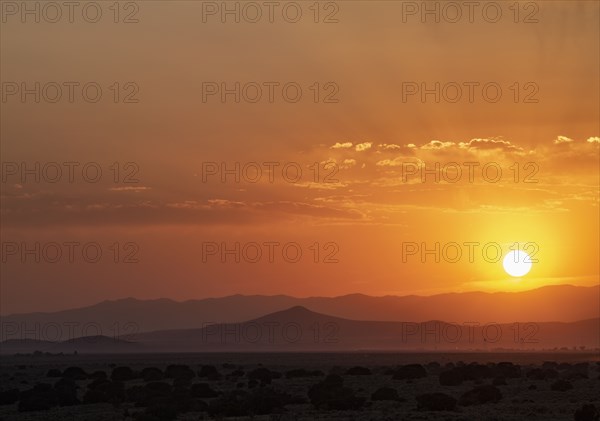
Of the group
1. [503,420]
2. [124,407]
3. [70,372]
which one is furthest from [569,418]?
[70,372]

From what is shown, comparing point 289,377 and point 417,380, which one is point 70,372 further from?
point 417,380

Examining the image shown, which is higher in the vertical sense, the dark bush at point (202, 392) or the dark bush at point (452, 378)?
the dark bush at point (452, 378)

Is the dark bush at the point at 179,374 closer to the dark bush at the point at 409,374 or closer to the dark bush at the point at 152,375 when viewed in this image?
the dark bush at the point at 152,375

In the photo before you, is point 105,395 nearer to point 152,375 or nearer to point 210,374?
point 152,375

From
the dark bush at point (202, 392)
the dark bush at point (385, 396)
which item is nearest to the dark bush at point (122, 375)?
the dark bush at point (202, 392)

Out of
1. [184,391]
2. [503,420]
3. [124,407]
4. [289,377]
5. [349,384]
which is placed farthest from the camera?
[289,377]

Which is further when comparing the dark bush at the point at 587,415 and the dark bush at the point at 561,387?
the dark bush at the point at 561,387

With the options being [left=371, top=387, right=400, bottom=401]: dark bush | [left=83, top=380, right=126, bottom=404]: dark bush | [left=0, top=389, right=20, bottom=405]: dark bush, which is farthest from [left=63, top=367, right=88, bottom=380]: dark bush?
[left=371, top=387, right=400, bottom=401]: dark bush

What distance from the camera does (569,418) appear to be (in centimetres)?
4019

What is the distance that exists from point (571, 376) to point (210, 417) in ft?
118

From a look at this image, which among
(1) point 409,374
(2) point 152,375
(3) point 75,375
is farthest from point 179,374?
(1) point 409,374

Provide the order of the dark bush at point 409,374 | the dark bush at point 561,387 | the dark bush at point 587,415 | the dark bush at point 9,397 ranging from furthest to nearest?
the dark bush at point 409,374 < the dark bush at point 561,387 < the dark bush at point 9,397 < the dark bush at point 587,415

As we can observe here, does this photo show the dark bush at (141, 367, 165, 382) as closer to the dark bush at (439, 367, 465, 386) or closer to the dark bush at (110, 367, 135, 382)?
the dark bush at (110, 367, 135, 382)

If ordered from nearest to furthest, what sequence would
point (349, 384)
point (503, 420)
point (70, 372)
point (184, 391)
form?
point (503, 420) → point (184, 391) → point (349, 384) → point (70, 372)
